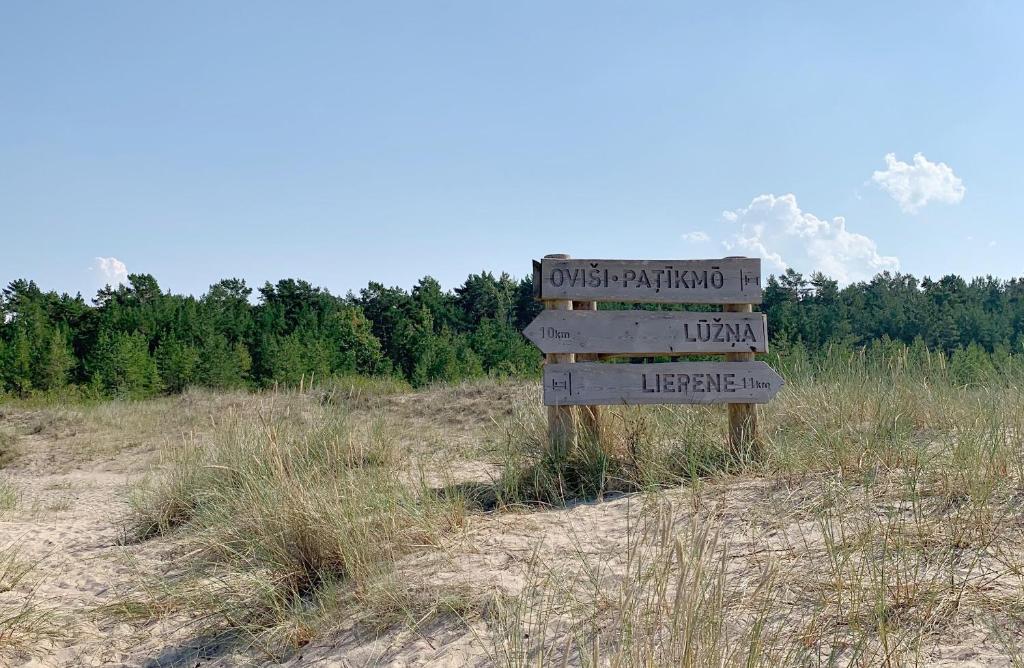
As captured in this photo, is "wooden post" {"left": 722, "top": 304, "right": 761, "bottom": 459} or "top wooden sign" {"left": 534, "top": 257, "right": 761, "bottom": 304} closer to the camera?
"wooden post" {"left": 722, "top": 304, "right": 761, "bottom": 459}

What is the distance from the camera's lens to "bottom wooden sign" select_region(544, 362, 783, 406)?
600cm

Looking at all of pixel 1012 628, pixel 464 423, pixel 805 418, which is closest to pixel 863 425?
pixel 805 418

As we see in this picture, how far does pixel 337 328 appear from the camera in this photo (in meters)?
30.8

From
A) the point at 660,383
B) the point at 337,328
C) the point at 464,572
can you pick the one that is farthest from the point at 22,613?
the point at 337,328

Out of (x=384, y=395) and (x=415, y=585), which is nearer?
(x=415, y=585)

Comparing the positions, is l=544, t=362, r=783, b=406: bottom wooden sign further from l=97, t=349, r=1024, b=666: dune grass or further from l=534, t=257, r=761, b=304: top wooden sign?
l=534, t=257, r=761, b=304: top wooden sign

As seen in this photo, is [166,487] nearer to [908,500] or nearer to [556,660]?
[556,660]

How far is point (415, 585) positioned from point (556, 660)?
106 centimetres

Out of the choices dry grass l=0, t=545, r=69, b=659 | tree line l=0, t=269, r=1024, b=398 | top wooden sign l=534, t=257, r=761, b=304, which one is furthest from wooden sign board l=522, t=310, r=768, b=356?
tree line l=0, t=269, r=1024, b=398

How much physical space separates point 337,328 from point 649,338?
26.0m

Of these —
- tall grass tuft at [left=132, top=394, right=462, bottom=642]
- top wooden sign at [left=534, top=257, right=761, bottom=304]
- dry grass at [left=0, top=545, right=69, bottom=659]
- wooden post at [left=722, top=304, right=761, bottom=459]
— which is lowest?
dry grass at [left=0, top=545, right=69, bottom=659]

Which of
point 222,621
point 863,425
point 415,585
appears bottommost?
point 222,621

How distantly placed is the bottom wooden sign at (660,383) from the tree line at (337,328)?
57.5 ft

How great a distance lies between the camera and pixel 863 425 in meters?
5.82
